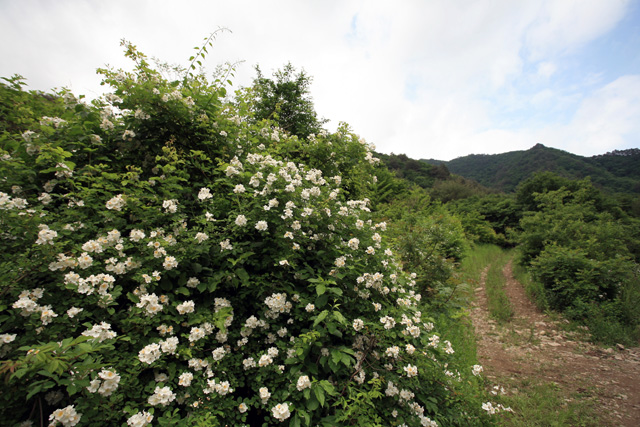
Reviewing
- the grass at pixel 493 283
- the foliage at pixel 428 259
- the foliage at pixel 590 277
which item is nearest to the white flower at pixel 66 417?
the foliage at pixel 428 259

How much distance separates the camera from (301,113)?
1088cm

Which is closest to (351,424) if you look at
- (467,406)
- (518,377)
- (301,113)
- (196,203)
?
(467,406)

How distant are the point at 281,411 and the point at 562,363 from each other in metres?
5.16

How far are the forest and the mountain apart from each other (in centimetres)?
4719

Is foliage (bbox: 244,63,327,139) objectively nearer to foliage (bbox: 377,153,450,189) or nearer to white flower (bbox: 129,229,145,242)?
white flower (bbox: 129,229,145,242)

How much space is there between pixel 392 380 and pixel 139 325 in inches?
70.3

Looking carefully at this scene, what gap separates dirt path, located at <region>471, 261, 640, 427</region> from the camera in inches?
132

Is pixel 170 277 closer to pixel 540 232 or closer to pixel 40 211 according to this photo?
pixel 40 211

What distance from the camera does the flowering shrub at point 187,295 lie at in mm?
1426

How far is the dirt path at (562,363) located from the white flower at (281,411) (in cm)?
362

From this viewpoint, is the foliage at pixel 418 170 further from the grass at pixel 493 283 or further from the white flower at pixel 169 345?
the white flower at pixel 169 345

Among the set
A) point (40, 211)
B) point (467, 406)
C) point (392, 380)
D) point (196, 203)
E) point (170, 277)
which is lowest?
point (467, 406)

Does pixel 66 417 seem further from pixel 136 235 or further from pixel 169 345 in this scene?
pixel 136 235

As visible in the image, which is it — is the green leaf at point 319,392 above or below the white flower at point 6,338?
below
